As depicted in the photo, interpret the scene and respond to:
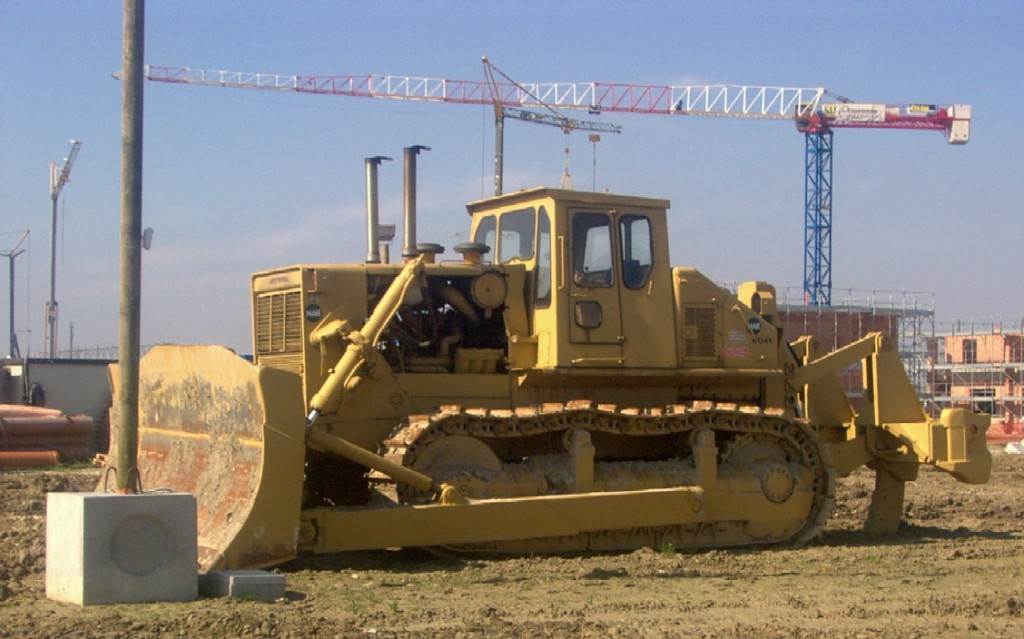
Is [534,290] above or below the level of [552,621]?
above

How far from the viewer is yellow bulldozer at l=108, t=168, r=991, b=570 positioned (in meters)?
11.4

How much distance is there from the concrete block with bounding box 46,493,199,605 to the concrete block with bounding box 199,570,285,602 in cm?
19

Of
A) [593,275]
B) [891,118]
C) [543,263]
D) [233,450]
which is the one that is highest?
[891,118]

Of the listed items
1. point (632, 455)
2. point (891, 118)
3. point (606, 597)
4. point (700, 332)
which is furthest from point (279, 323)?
point (891, 118)

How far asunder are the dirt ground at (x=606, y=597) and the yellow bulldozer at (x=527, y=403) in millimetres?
414

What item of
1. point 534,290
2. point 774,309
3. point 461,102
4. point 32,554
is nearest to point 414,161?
point 534,290

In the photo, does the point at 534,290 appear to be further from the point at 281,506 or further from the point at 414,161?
the point at 281,506

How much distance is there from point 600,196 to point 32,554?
6071 mm

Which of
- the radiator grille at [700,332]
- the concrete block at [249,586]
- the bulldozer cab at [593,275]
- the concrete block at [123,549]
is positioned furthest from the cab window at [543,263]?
the concrete block at [123,549]

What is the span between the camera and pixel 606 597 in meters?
9.62

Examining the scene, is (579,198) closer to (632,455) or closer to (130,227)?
(632,455)

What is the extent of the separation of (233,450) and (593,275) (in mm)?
3847

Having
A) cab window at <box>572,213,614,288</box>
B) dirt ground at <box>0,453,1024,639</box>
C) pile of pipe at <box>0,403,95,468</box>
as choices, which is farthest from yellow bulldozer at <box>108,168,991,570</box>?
pile of pipe at <box>0,403,95,468</box>

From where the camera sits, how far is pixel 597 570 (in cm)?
1091
